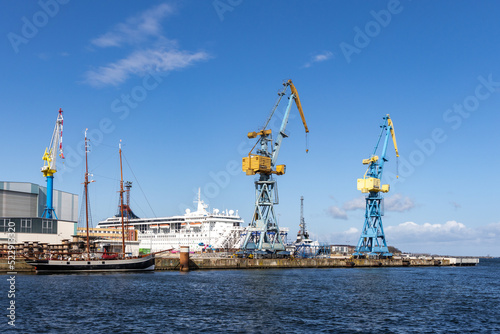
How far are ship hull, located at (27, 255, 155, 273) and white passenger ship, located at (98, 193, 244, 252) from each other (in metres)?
37.4

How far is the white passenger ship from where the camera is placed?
111m

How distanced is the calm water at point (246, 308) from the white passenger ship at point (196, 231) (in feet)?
198

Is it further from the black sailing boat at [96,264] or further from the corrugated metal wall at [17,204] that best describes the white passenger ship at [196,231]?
the black sailing boat at [96,264]

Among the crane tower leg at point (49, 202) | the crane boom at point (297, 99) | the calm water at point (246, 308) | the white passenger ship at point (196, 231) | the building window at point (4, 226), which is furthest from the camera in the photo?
the white passenger ship at point (196, 231)

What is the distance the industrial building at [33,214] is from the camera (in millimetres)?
71500

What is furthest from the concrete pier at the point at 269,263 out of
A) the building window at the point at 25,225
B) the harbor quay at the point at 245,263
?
the building window at the point at 25,225

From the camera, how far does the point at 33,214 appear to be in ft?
293

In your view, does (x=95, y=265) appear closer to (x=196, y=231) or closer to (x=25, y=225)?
(x=25, y=225)

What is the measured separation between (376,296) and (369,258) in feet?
192

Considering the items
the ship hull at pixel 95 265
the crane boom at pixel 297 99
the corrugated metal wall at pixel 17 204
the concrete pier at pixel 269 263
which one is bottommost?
the concrete pier at pixel 269 263

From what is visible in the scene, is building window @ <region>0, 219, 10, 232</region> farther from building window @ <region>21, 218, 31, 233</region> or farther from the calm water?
the calm water

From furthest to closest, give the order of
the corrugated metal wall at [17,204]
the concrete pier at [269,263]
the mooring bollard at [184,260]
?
1. the corrugated metal wall at [17,204]
2. the concrete pier at [269,263]
3. the mooring bollard at [184,260]

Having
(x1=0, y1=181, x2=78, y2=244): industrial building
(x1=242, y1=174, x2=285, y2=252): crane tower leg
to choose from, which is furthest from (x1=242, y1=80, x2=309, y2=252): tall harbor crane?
(x1=0, y1=181, x2=78, y2=244): industrial building

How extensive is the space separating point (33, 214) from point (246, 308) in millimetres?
68044
